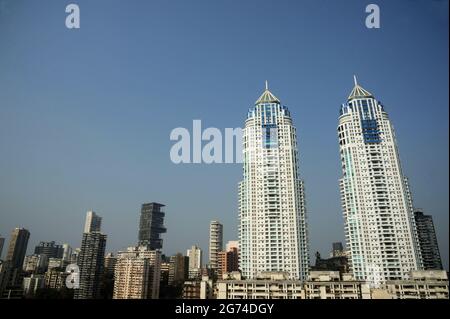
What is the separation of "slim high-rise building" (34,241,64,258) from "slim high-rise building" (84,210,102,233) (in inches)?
459

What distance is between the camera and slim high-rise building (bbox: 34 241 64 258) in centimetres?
8501

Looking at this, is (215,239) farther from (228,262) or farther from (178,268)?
(178,268)

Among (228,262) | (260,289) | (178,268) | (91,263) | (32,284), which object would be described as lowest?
(260,289)

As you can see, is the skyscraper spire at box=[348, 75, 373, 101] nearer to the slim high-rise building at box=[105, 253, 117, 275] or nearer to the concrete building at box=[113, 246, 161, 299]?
the concrete building at box=[113, 246, 161, 299]

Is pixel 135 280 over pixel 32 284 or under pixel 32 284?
over

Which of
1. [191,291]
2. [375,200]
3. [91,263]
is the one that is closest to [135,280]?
[191,291]

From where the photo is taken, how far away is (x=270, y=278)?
36.2m

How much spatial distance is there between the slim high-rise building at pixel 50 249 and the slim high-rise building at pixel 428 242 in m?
89.6

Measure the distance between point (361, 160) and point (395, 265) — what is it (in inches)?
593

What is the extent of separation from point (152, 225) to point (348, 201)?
80299mm

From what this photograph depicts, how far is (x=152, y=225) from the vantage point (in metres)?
110

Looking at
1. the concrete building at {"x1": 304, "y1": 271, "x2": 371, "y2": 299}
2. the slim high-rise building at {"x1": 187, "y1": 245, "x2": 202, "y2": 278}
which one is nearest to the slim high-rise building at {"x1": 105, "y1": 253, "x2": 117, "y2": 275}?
the slim high-rise building at {"x1": 187, "y1": 245, "x2": 202, "y2": 278}

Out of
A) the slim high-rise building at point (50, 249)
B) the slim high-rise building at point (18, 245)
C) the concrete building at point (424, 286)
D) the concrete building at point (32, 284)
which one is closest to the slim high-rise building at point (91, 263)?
the concrete building at point (32, 284)
